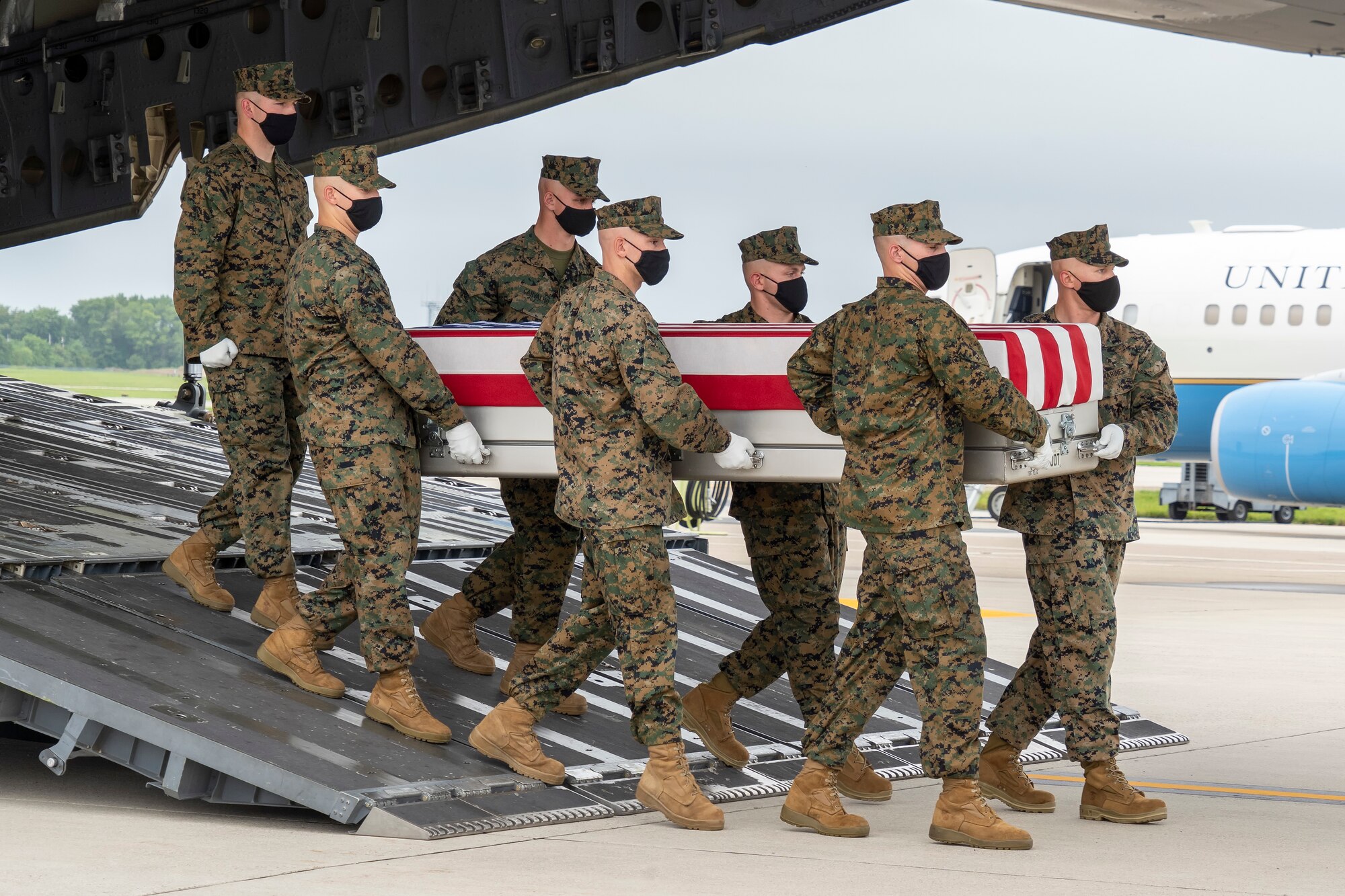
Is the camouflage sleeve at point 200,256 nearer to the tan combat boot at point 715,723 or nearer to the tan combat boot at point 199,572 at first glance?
the tan combat boot at point 199,572

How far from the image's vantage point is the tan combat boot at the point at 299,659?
18.0 feet

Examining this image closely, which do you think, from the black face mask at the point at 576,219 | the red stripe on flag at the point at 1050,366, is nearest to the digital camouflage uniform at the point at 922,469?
the red stripe on flag at the point at 1050,366

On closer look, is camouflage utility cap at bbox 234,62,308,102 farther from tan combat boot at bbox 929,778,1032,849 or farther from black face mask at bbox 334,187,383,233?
tan combat boot at bbox 929,778,1032,849

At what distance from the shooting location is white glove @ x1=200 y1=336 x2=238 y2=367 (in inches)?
227

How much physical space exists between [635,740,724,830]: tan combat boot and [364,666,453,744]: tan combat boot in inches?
28.9

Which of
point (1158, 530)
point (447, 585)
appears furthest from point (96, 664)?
point (1158, 530)

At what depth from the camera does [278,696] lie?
17.6 feet

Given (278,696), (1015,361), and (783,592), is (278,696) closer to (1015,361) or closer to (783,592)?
(783,592)

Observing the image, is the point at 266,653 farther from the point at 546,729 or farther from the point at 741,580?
the point at 741,580

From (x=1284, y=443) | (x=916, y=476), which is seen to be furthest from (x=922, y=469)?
(x=1284, y=443)

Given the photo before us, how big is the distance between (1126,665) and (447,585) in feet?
13.8

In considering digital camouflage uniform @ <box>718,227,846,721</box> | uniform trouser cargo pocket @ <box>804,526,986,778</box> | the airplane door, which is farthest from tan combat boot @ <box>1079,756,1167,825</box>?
the airplane door

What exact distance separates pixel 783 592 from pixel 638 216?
139 centimetres

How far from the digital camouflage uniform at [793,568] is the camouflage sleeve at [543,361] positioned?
29.5 inches
